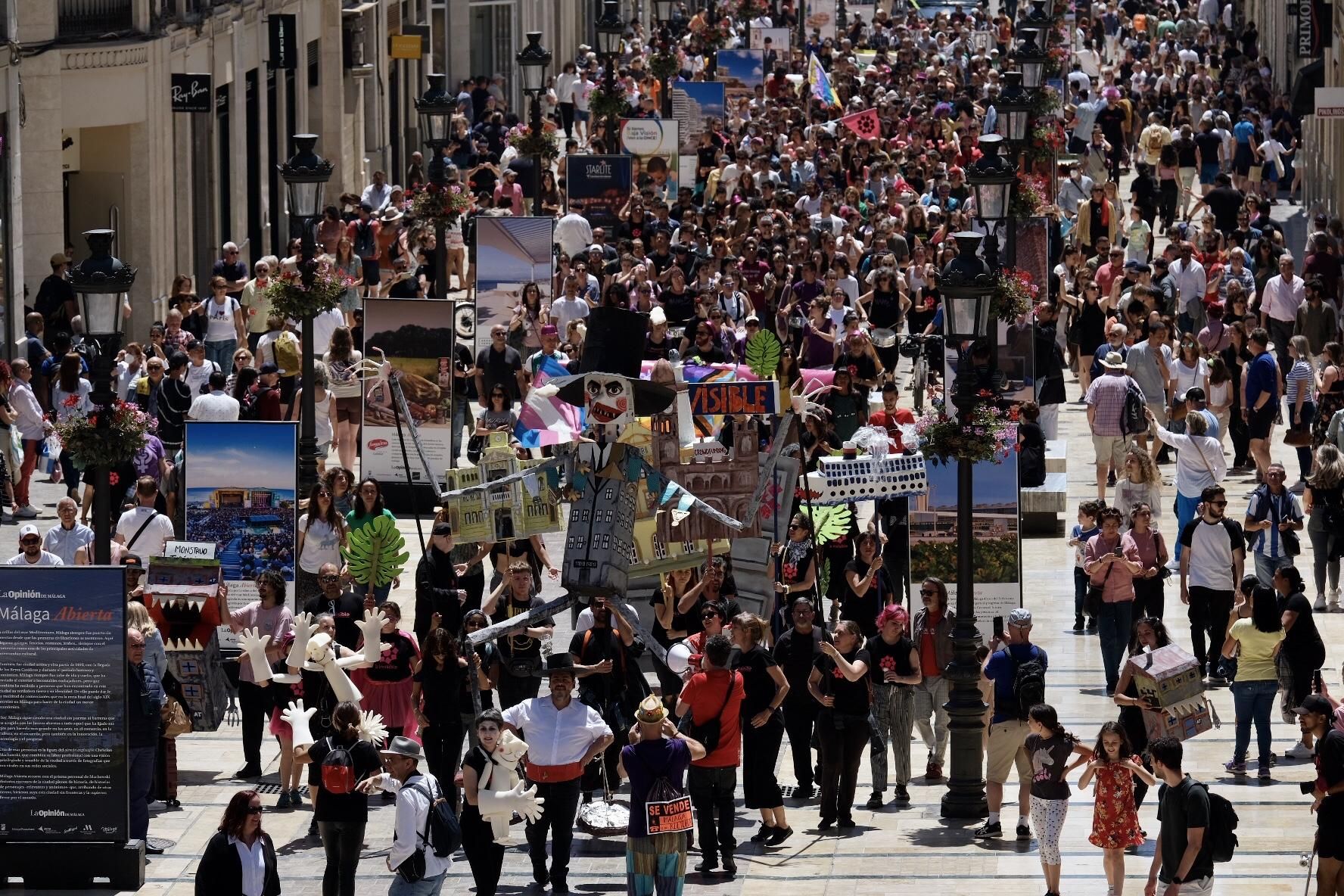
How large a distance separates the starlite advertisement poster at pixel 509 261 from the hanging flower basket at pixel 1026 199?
511 centimetres

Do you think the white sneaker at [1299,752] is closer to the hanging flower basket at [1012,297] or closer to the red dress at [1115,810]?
the red dress at [1115,810]

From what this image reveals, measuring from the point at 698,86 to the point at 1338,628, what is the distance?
85.5 ft

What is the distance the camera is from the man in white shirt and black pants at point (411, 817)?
589 inches

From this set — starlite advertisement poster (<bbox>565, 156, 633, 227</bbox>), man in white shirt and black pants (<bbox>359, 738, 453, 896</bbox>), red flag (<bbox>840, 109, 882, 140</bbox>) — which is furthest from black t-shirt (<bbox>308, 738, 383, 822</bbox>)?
red flag (<bbox>840, 109, 882, 140</bbox>)

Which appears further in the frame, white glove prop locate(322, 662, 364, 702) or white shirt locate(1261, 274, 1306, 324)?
white shirt locate(1261, 274, 1306, 324)

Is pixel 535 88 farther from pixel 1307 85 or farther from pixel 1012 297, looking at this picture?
pixel 1012 297

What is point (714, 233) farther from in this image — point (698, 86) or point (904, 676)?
point (904, 676)

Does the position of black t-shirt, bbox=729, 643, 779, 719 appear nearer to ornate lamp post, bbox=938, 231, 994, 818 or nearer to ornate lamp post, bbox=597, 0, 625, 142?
ornate lamp post, bbox=938, 231, 994, 818

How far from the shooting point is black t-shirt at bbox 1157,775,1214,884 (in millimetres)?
15289

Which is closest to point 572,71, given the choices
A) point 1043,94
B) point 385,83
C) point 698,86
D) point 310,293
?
point 385,83

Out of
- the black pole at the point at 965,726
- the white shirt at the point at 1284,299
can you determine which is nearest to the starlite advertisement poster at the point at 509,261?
the white shirt at the point at 1284,299

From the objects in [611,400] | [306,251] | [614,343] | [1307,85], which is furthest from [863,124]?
[611,400]

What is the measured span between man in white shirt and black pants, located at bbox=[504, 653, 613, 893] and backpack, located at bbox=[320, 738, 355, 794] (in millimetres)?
Answer: 989

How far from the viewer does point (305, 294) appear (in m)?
24.2
